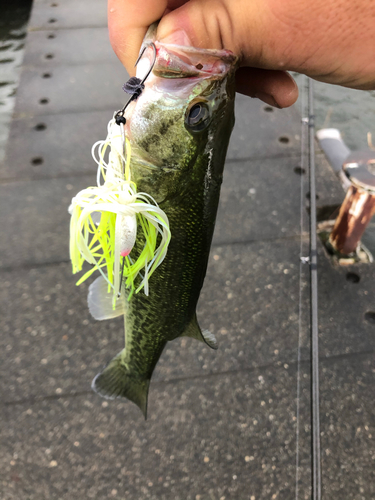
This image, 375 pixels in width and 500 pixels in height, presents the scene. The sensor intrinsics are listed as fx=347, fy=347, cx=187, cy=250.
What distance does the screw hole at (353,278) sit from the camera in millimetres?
3550

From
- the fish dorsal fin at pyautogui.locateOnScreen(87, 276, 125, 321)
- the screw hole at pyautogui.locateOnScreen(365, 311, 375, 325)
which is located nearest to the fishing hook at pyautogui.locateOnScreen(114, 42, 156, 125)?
the fish dorsal fin at pyautogui.locateOnScreen(87, 276, 125, 321)

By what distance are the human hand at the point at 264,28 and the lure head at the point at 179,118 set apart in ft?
0.19

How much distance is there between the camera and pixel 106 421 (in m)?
2.77

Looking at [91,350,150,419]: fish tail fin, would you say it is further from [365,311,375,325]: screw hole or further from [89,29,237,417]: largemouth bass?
[365,311,375,325]: screw hole

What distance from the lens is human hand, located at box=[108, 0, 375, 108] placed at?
3.23 feet

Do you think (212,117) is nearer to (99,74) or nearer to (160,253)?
(160,253)

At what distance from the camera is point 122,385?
2.05m

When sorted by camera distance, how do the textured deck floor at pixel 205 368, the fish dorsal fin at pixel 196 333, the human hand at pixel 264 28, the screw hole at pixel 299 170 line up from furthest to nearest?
the screw hole at pixel 299 170 < the textured deck floor at pixel 205 368 < the fish dorsal fin at pixel 196 333 < the human hand at pixel 264 28

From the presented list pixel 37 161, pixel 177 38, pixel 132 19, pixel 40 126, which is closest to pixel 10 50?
pixel 40 126

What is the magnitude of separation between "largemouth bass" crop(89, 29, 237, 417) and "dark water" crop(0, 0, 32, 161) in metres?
5.27

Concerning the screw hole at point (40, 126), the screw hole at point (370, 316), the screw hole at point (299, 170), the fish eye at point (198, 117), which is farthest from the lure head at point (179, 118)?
the screw hole at point (40, 126)

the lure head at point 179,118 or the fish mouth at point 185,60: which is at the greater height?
the fish mouth at point 185,60

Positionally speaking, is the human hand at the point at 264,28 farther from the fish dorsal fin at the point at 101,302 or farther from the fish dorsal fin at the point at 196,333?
the fish dorsal fin at the point at 196,333

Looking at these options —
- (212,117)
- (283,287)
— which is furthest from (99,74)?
(212,117)
